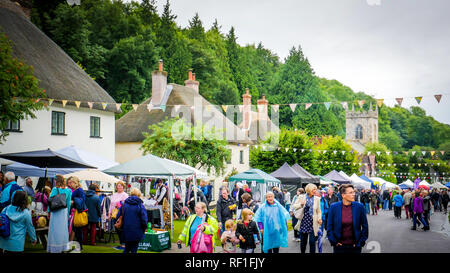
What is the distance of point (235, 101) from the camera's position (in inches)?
2232

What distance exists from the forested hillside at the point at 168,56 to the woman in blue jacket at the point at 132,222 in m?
13.6

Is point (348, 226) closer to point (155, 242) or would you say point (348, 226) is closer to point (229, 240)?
point (229, 240)

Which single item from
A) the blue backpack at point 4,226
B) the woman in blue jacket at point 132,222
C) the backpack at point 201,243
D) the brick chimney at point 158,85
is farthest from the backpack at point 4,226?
the brick chimney at point 158,85

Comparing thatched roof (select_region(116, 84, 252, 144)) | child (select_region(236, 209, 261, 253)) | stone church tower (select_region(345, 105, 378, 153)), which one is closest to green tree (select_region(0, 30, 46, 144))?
child (select_region(236, 209, 261, 253))

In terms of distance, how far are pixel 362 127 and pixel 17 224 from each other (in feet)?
318

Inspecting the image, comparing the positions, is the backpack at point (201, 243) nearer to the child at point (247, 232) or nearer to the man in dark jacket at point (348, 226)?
the child at point (247, 232)

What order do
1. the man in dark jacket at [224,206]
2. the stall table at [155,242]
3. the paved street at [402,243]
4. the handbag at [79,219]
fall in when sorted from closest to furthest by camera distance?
the handbag at [79,219] → the man in dark jacket at [224,206] → the stall table at [155,242] → the paved street at [402,243]

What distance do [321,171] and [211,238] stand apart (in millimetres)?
48488

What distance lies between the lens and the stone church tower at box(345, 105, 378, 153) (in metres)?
96.4

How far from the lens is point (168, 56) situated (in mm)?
50406

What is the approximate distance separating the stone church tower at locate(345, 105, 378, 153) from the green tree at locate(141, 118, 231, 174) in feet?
239

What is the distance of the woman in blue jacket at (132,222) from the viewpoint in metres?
8.49
